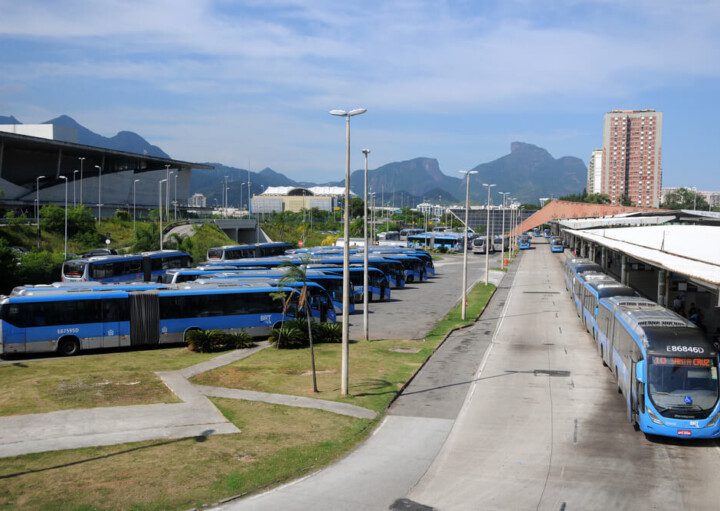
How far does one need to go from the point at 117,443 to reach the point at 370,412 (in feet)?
24.8

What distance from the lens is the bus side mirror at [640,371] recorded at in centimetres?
1862

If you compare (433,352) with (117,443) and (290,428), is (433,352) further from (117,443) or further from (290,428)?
(117,443)

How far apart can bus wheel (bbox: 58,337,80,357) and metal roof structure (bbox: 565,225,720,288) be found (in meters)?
25.4

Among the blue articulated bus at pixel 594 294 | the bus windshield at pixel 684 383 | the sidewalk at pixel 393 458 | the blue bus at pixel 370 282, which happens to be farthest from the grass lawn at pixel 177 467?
the blue bus at pixel 370 282

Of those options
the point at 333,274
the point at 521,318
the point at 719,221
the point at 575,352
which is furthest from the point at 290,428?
the point at 719,221

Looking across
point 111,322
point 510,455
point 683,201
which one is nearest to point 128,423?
point 510,455

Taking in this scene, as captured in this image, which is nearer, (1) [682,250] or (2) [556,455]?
(2) [556,455]

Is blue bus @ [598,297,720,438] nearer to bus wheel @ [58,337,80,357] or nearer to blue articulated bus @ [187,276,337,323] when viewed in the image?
blue articulated bus @ [187,276,337,323]

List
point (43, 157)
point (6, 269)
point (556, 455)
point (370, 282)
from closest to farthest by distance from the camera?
point (556, 455), point (6, 269), point (370, 282), point (43, 157)

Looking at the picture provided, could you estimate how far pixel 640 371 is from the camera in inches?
739

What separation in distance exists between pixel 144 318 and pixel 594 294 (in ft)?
71.6

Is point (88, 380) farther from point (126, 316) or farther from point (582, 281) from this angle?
point (582, 281)

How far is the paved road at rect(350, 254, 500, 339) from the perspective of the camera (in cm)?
3694

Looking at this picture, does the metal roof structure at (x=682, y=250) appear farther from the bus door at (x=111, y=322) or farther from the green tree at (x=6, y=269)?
the green tree at (x=6, y=269)
